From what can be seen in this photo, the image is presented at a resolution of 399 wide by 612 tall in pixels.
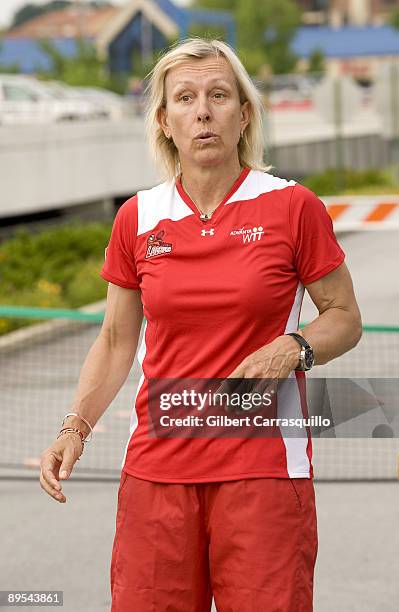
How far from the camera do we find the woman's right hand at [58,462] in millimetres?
4016

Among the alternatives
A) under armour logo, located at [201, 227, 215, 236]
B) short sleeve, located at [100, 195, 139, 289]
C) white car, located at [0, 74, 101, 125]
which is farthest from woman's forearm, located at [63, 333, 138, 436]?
white car, located at [0, 74, 101, 125]

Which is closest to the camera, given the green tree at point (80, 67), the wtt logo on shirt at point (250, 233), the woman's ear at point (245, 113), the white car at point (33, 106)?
the wtt logo on shirt at point (250, 233)

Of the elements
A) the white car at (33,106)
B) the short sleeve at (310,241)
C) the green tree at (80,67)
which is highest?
the green tree at (80,67)

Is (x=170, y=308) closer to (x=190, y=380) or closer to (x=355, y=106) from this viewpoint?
(x=190, y=380)

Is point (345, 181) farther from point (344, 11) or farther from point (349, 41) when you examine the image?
point (344, 11)

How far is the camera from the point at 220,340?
382 centimetres

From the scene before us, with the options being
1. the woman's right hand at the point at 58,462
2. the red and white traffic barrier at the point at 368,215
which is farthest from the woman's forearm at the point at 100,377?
the red and white traffic barrier at the point at 368,215

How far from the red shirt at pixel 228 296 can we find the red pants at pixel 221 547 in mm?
54

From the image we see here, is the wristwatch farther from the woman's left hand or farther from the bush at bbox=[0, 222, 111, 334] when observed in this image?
the bush at bbox=[0, 222, 111, 334]

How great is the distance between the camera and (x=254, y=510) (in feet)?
12.6

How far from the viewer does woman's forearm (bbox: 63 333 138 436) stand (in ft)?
13.9

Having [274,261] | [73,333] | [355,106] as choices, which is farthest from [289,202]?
[355,106]

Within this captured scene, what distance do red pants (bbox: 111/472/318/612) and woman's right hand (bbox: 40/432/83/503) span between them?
229 mm

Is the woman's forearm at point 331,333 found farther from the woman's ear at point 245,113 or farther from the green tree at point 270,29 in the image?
the green tree at point 270,29
